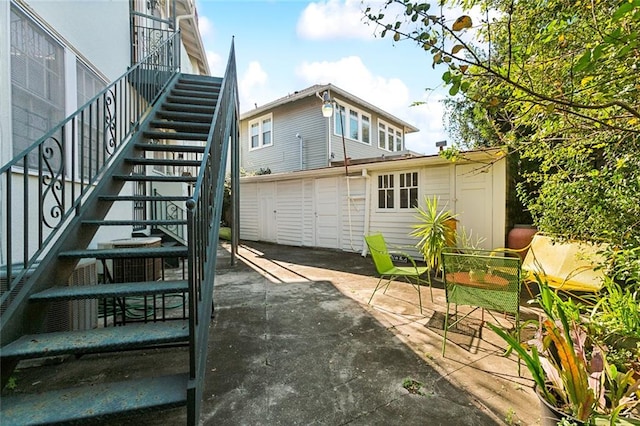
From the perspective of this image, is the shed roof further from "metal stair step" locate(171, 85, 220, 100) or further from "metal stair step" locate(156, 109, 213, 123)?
"metal stair step" locate(156, 109, 213, 123)

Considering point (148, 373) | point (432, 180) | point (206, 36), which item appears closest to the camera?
point (148, 373)

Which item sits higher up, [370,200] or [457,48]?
[457,48]

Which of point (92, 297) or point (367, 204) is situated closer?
point (92, 297)

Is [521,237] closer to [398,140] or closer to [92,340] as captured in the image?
[92,340]

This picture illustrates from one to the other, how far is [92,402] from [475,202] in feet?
21.4

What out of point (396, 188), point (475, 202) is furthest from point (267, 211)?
point (475, 202)

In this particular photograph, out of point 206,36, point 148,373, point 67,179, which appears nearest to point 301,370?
point 148,373

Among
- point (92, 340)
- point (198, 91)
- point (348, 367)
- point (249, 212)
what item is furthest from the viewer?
point (249, 212)

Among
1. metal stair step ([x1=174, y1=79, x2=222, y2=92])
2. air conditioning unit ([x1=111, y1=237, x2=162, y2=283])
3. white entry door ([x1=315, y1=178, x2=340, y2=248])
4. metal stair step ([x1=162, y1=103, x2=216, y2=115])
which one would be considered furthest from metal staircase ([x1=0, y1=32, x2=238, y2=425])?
white entry door ([x1=315, y1=178, x2=340, y2=248])

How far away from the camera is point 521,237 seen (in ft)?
18.1

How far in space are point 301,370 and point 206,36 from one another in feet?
37.9

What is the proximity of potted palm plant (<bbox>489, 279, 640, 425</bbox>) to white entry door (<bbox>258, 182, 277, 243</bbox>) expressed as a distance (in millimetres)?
9069

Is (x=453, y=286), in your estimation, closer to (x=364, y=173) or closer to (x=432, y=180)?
(x=432, y=180)

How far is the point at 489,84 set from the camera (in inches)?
69.0
